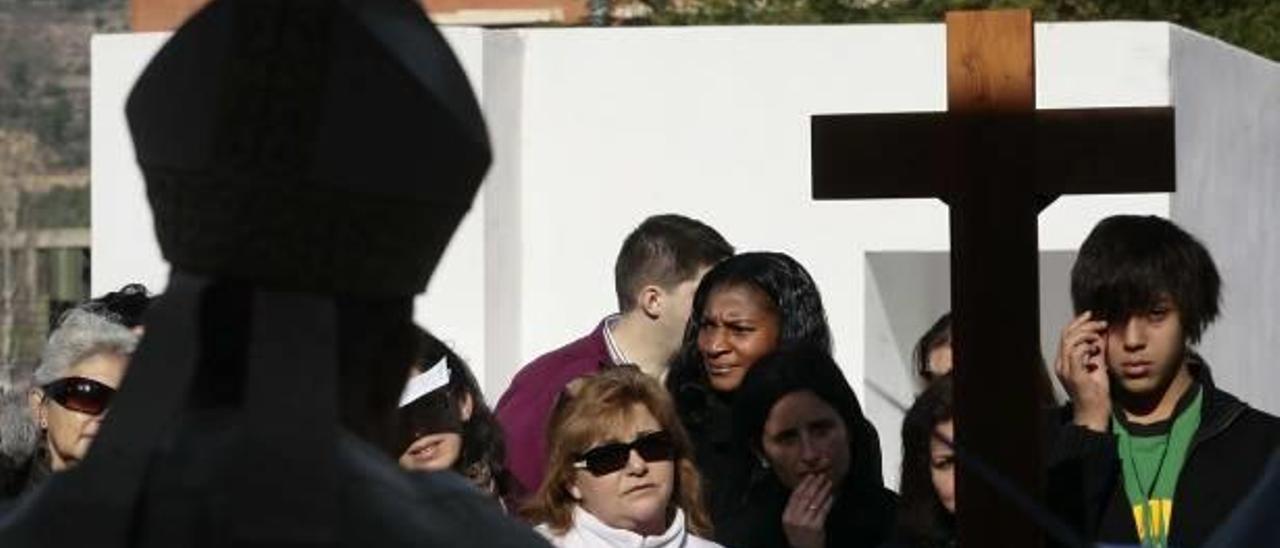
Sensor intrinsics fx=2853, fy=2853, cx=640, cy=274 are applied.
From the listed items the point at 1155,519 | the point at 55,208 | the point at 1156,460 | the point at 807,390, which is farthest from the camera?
the point at 55,208

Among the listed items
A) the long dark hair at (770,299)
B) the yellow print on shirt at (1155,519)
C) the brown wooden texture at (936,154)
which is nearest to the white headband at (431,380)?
the long dark hair at (770,299)

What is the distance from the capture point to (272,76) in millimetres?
1528

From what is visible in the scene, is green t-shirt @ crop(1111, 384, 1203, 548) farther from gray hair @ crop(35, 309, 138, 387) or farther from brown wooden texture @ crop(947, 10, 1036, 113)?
gray hair @ crop(35, 309, 138, 387)

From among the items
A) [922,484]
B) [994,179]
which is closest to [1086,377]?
[922,484]

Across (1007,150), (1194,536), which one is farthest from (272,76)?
(1194,536)

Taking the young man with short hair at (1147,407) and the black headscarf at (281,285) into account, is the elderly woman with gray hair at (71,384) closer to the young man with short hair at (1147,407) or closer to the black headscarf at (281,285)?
the young man with short hair at (1147,407)

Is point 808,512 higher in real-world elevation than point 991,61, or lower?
lower

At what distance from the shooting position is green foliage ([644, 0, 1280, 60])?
1602cm

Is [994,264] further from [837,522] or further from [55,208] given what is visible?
[55,208]

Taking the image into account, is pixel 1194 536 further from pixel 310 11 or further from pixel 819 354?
pixel 310 11

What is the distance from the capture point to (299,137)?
5.00ft

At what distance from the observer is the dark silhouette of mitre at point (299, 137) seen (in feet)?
5.00

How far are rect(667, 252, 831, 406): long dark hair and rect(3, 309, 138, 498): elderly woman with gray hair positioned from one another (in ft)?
4.75

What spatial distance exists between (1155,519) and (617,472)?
990 mm
